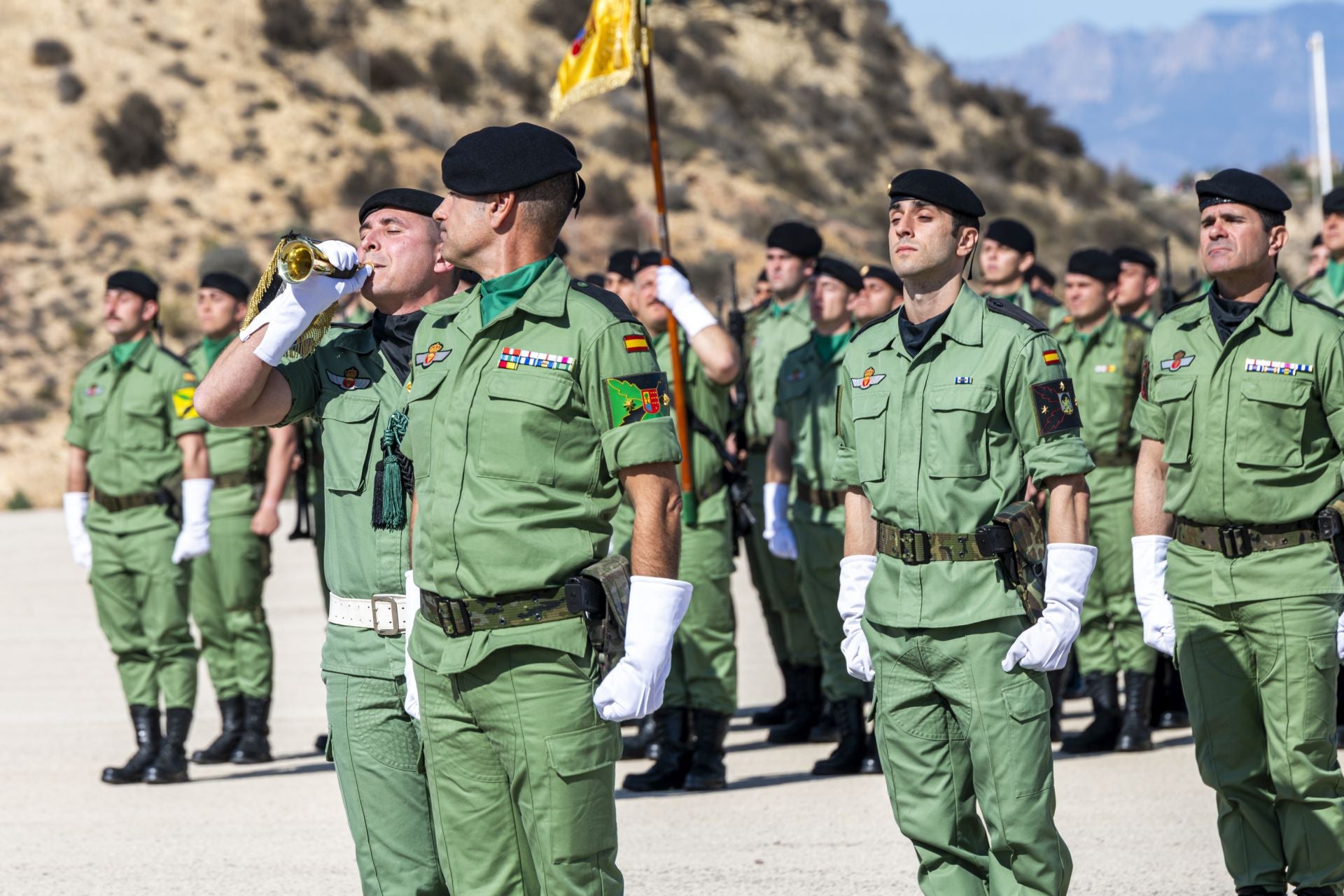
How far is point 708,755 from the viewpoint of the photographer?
8773mm

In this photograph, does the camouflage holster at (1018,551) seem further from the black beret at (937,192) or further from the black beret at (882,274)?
the black beret at (882,274)

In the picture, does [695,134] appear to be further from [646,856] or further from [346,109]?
[646,856]

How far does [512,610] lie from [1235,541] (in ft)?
9.22

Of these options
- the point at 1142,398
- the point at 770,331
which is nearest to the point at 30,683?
the point at 770,331

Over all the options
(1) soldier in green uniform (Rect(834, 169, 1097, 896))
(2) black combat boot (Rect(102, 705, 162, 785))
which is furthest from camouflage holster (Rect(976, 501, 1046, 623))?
(2) black combat boot (Rect(102, 705, 162, 785))

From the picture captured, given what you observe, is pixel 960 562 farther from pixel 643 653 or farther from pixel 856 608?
pixel 643 653

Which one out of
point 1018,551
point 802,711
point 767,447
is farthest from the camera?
point 767,447

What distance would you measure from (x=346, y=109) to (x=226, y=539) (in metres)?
34.5

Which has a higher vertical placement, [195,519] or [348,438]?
[348,438]

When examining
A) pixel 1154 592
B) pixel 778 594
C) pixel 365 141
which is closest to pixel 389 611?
pixel 1154 592

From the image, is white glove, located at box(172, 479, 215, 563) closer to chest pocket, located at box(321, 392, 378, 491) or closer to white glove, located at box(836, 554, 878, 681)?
chest pocket, located at box(321, 392, 378, 491)

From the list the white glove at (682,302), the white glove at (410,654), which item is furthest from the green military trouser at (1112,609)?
the white glove at (410,654)

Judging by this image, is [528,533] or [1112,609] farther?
[1112,609]

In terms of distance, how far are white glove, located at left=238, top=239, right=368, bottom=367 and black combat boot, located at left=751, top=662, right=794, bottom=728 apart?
19.3 ft
